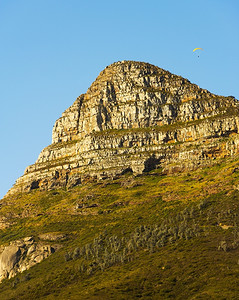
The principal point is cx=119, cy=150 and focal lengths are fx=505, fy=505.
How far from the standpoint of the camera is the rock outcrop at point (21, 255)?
156 m

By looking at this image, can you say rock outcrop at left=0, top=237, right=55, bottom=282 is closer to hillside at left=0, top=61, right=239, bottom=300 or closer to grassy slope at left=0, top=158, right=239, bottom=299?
hillside at left=0, top=61, right=239, bottom=300

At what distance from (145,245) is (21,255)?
147 ft

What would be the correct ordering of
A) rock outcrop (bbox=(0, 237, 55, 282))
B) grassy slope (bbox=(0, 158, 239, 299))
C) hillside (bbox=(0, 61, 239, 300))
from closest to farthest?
grassy slope (bbox=(0, 158, 239, 299)) < hillside (bbox=(0, 61, 239, 300)) < rock outcrop (bbox=(0, 237, 55, 282))

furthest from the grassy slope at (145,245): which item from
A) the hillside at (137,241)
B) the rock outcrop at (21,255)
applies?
the rock outcrop at (21,255)

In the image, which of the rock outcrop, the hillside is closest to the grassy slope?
the hillside

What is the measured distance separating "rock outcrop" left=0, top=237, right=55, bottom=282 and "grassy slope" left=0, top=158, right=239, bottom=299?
4.38 meters

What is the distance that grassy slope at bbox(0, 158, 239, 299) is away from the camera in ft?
351

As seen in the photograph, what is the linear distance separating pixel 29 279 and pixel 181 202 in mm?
56627

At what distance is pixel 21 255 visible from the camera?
16012 cm

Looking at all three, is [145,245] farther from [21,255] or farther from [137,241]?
[21,255]

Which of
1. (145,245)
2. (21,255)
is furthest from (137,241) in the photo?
(21,255)

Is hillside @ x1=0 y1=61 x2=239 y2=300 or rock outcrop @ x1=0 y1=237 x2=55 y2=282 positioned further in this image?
rock outcrop @ x1=0 y1=237 x2=55 y2=282

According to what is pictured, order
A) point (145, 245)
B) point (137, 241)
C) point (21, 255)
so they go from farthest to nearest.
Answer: point (21, 255), point (137, 241), point (145, 245)

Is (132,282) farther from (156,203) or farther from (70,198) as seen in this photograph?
(70,198)
